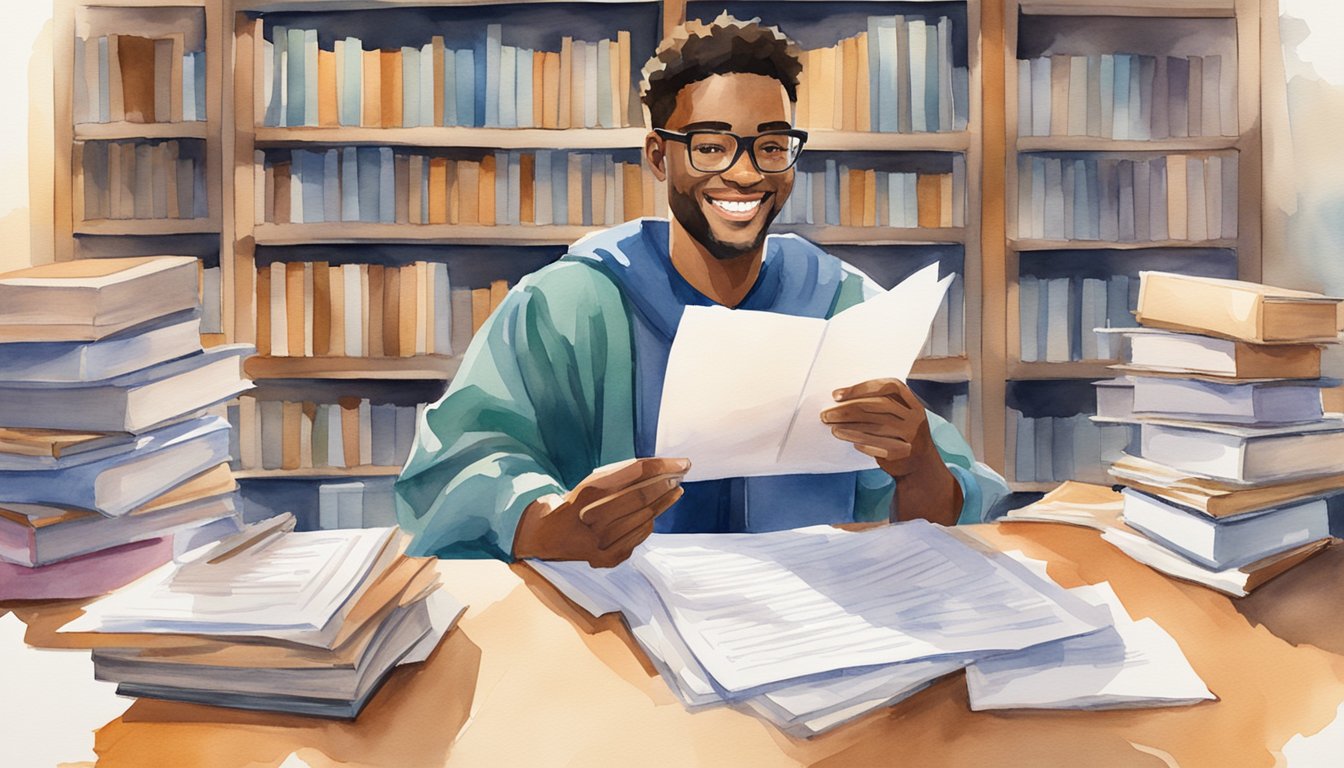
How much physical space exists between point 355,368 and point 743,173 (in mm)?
1741

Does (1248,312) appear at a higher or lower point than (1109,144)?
lower

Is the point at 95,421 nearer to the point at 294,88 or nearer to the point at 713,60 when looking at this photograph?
the point at 713,60

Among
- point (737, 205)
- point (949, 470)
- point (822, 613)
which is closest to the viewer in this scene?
point (822, 613)

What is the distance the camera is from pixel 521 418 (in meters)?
1.35

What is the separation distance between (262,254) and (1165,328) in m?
2.55

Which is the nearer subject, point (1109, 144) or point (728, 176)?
point (728, 176)

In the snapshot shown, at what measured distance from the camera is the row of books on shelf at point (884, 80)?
2.69 meters

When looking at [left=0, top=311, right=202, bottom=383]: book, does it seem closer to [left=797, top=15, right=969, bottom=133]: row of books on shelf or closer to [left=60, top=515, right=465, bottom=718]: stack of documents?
[left=60, top=515, right=465, bottom=718]: stack of documents

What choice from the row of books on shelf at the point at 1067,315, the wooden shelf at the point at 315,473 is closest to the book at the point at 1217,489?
the row of books on shelf at the point at 1067,315

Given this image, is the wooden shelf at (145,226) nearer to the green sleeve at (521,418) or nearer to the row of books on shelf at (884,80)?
the green sleeve at (521,418)

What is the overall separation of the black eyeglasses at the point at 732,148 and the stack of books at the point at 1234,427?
0.61 metres

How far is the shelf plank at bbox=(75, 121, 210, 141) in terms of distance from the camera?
A: 8.67 ft

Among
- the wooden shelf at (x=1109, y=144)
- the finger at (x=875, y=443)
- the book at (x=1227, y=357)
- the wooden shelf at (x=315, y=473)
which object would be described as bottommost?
the wooden shelf at (x=315, y=473)

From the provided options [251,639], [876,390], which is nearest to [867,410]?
[876,390]
